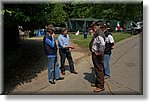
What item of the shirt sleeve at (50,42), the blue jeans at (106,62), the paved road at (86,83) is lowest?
the paved road at (86,83)

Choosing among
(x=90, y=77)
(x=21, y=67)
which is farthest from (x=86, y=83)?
(x=21, y=67)

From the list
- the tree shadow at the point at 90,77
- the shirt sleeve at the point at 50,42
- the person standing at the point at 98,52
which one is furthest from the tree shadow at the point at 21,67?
the person standing at the point at 98,52

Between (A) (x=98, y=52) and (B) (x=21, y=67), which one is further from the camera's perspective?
(B) (x=21, y=67)

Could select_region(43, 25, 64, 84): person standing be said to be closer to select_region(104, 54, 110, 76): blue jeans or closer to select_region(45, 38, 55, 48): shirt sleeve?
select_region(45, 38, 55, 48): shirt sleeve

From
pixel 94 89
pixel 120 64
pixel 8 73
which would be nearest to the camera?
pixel 94 89

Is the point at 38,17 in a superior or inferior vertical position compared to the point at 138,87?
superior

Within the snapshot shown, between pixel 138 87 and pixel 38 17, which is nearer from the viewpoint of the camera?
pixel 138 87

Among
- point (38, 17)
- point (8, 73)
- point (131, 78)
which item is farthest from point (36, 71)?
point (131, 78)

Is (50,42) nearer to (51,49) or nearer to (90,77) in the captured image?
(51,49)

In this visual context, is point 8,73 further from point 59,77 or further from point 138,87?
point 138,87

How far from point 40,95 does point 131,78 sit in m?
2.81

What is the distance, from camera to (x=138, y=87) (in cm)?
757

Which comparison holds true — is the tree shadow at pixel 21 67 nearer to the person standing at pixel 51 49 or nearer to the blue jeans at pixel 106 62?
the person standing at pixel 51 49

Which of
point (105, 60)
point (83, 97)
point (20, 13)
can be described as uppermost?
point (20, 13)
